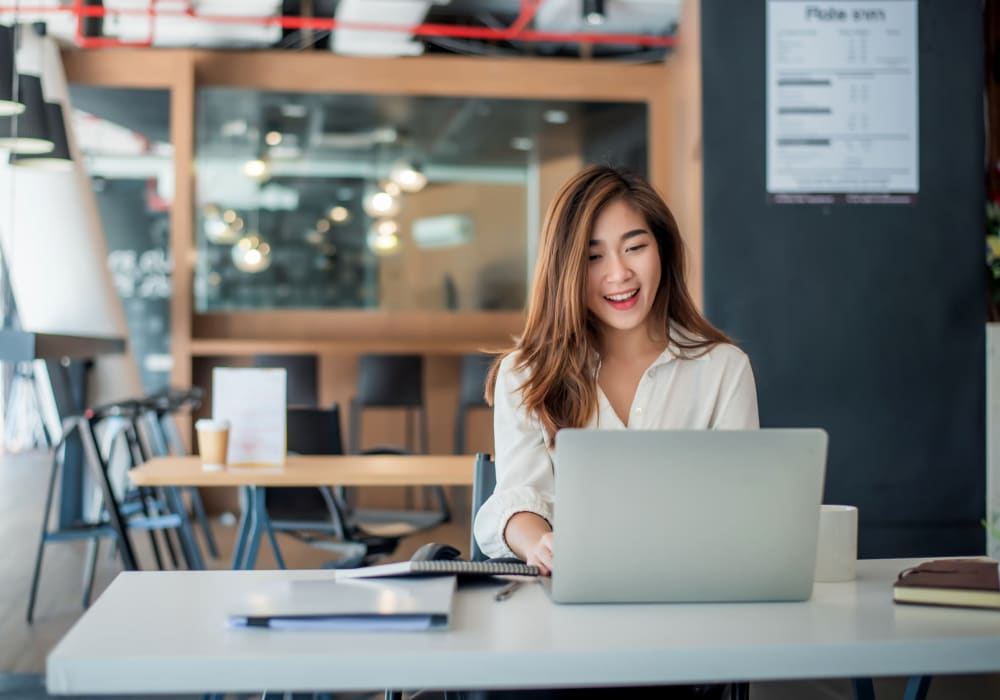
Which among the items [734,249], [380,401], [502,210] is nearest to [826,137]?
[734,249]

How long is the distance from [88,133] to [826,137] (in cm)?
689

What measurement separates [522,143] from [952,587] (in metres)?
6.53

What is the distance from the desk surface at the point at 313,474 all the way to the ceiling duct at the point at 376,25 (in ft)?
14.0

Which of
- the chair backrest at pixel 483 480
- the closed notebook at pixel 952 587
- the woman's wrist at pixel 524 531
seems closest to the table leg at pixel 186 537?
the chair backrest at pixel 483 480

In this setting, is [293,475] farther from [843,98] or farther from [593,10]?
[593,10]

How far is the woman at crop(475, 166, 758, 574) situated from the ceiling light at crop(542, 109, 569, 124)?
221 inches

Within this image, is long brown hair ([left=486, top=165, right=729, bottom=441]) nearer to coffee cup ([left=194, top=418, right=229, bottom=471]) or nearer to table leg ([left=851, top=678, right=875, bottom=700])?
table leg ([left=851, top=678, right=875, bottom=700])

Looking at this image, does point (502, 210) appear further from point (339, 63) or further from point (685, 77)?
point (685, 77)

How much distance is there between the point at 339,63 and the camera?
699 cm

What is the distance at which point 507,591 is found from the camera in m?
1.33

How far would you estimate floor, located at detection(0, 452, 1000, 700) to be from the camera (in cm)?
282

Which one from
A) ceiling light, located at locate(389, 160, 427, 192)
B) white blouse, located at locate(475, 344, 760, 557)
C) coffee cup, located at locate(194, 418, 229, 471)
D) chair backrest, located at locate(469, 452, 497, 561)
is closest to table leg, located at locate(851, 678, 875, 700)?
white blouse, located at locate(475, 344, 760, 557)

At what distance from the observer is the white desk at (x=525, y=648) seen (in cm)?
104

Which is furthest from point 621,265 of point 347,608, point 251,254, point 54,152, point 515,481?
point 251,254
